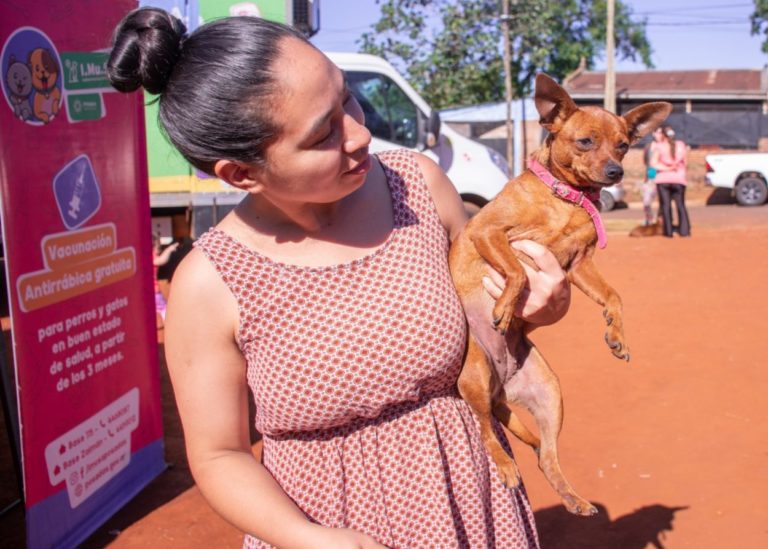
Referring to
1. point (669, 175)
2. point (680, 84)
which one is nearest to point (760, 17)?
point (680, 84)

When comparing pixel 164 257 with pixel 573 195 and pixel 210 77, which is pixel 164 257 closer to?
pixel 573 195

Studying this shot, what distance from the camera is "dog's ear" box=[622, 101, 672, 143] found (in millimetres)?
2764

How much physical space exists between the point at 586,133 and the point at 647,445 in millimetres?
3062

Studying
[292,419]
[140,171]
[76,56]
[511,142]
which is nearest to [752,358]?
[140,171]

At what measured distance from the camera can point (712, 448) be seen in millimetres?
5039

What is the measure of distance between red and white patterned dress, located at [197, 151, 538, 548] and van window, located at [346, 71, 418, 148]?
8.97 m

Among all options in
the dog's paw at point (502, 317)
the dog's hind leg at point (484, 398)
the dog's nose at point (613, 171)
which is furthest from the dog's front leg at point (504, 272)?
the dog's nose at point (613, 171)

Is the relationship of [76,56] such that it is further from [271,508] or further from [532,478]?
[532,478]

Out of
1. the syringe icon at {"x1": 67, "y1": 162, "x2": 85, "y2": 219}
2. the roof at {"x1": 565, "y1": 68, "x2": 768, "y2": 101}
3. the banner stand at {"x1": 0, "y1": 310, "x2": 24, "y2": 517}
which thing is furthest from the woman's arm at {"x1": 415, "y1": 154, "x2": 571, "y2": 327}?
the roof at {"x1": 565, "y1": 68, "x2": 768, "y2": 101}

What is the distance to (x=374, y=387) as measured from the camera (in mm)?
1632

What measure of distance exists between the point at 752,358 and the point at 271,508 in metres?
6.05

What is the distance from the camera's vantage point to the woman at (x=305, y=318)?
1.54 meters

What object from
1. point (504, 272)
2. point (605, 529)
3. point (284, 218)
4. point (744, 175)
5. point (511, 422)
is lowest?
point (605, 529)

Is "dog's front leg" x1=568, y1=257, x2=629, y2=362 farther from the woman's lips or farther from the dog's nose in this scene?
the woman's lips
